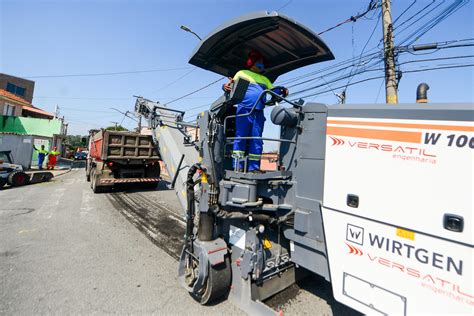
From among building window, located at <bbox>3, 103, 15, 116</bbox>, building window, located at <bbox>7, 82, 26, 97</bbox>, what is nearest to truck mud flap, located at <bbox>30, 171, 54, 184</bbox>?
building window, located at <bbox>3, 103, 15, 116</bbox>

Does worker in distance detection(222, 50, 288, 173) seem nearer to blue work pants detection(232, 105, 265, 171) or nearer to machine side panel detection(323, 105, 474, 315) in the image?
blue work pants detection(232, 105, 265, 171)

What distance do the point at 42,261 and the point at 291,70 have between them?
17.0 ft

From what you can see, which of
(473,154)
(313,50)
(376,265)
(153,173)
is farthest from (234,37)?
(153,173)

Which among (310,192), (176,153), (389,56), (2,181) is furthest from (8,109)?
(310,192)

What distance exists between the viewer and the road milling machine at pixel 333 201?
156 centimetres

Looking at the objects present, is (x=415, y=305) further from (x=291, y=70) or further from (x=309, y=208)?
(x=291, y=70)

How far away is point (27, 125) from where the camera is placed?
24219 mm

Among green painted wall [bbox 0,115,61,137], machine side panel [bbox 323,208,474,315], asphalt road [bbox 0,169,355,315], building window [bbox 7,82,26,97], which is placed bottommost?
asphalt road [bbox 0,169,355,315]

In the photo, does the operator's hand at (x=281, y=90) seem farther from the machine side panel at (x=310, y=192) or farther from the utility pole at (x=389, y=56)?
the utility pole at (x=389, y=56)

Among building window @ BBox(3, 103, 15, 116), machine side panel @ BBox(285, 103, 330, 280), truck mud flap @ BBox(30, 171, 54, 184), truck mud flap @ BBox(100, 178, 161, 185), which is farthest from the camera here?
building window @ BBox(3, 103, 15, 116)

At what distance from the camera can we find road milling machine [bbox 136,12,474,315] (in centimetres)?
156

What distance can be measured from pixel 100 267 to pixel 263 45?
4223 millimetres

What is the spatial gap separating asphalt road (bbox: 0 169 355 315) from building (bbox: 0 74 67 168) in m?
11.9

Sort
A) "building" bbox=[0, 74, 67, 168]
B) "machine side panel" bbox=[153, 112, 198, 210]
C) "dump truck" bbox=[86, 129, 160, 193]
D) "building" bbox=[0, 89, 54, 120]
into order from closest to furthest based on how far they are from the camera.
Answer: "machine side panel" bbox=[153, 112, 198, 210], "dump truck" bbox=[86, 129, 160, 193], "building" bbox=[0, 74, 67, 168], "building" bbox=[0, 89, 54, 120]
